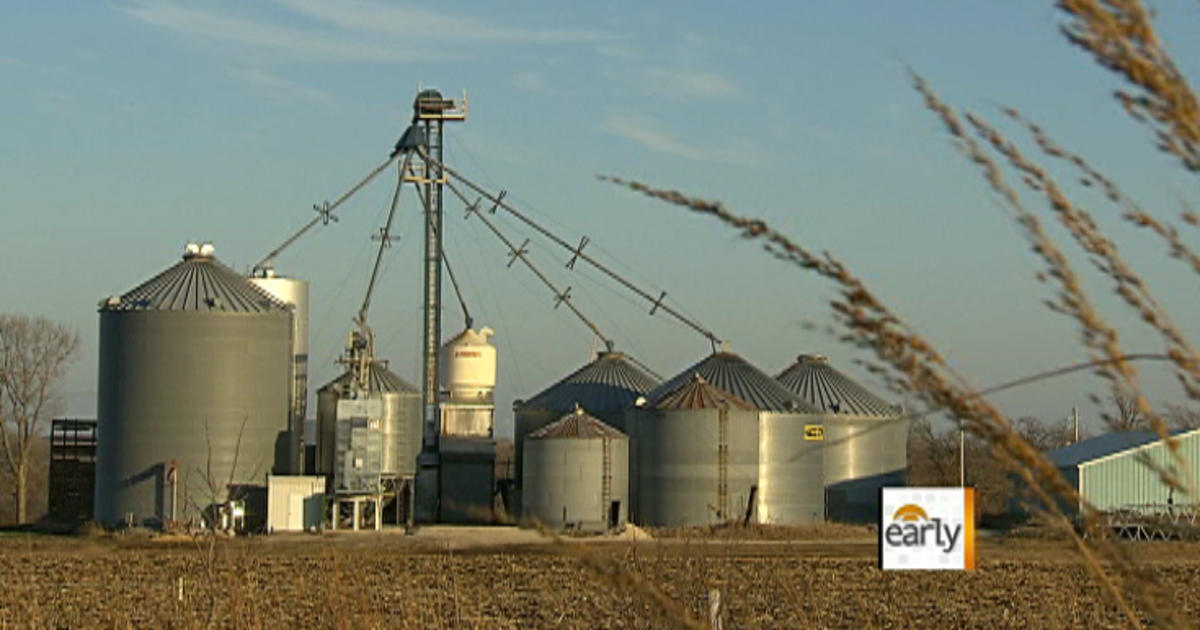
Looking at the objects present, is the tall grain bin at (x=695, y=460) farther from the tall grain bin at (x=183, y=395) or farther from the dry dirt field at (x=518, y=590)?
the dry dirt field at (x=518, y=590)

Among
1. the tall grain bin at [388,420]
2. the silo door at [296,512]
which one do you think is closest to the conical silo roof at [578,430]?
the tall grain bin at [388,420]

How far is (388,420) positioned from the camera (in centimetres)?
7112

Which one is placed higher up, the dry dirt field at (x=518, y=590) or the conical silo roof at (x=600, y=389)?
the conical silo roof at (x=600, y=389)

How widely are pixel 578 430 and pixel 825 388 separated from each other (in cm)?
1452

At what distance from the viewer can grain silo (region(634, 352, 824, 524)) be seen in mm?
64500

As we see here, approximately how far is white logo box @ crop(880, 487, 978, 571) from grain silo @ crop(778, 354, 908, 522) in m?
38.3

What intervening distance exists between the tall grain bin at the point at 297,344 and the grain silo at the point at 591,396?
969 centimetres

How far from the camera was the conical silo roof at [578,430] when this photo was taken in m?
63.8

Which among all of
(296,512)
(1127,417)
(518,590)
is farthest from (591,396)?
(1127,417)

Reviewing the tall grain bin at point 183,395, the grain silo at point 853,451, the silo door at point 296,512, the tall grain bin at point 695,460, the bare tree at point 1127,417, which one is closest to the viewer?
the bare tree at point 1127,417

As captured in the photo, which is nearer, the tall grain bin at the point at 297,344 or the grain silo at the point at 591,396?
the tall grain bin at the point at 297,344

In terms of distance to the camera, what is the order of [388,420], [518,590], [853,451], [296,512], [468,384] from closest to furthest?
[518,590] → [296,512] → [853,451] → [388,420] → [468,384]

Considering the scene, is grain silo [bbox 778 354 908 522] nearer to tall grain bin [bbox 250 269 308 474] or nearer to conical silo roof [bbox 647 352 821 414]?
conical silo roof [bbox 647 352 821 414]

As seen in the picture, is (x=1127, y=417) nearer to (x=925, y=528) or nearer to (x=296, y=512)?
(x=925, y=528)
